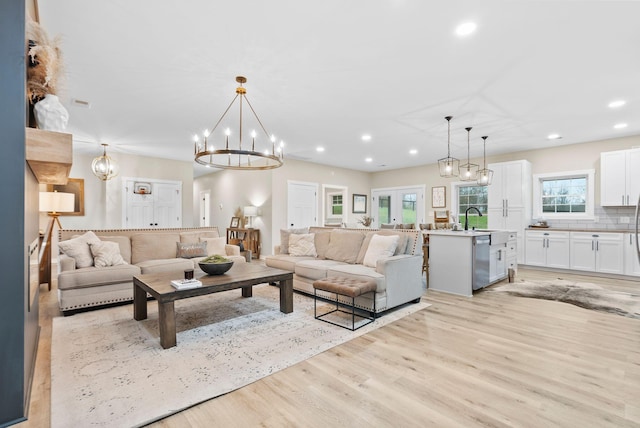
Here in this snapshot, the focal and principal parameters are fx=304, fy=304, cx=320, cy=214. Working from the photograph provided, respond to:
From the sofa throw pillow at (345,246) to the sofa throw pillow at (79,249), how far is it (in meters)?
3.10

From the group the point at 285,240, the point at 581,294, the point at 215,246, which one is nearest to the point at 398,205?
the point at 285,240

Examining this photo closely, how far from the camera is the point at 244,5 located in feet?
7.18

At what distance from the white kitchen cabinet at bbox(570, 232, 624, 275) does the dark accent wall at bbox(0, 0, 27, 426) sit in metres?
7.67

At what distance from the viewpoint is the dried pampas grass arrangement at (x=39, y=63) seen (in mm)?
1635

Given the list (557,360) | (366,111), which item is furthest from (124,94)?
(557,360)

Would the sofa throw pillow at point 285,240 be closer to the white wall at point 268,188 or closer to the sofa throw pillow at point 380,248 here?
the sofa throw pillow at point 380,248

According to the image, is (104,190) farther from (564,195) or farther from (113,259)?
(564,195)

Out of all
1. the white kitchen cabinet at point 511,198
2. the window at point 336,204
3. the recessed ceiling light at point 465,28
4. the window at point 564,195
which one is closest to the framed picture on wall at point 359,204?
the window at point 336,204

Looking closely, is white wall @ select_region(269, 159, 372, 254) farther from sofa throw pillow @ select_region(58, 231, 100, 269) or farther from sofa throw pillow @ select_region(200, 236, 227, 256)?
sofa throw pillow @ select_region(58, 231, 100, 269)

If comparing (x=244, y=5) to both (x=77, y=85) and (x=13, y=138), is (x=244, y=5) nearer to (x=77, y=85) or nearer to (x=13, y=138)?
(x=13, y=138)

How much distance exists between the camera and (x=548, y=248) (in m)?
6.11

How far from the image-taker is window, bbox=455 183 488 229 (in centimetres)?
750

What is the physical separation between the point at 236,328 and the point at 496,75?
3743 millimetres

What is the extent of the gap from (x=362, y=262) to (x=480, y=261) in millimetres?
1817
